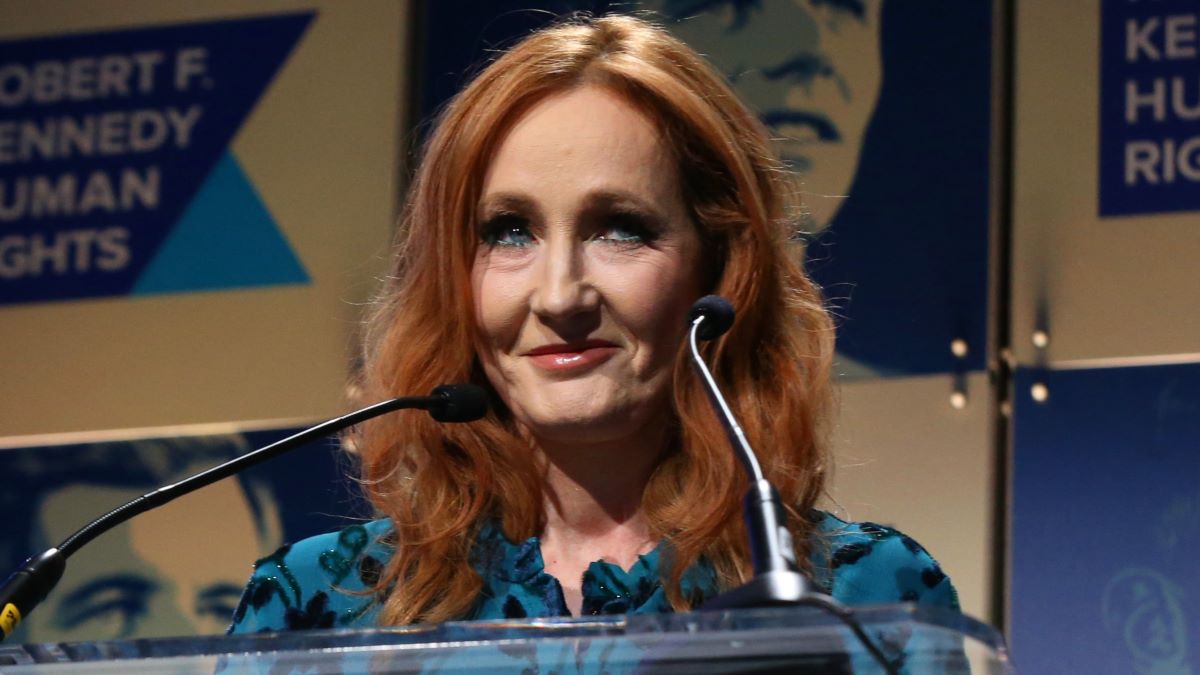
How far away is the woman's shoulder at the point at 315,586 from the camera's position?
186cm

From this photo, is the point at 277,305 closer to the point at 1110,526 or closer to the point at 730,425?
the point at 1110,526

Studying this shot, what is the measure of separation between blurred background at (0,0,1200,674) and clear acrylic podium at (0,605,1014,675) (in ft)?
5.96

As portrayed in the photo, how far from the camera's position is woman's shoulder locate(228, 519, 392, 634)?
1.86 metres

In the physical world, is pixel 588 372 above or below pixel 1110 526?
above

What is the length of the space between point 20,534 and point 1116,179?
2.16 m

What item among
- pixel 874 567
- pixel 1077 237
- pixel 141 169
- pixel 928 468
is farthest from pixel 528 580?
pixel 141 169

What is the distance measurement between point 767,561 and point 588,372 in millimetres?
629

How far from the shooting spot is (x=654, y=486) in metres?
1.88

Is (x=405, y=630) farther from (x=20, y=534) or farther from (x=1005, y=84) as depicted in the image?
(x=20, y=534)

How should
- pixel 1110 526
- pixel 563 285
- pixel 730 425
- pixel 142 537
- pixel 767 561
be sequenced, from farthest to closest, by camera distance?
pixel 142 537
pixel 1110 526
pixel 563 285
pixel 730 425
pixel 767 561

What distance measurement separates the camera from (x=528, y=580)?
184 centimetres

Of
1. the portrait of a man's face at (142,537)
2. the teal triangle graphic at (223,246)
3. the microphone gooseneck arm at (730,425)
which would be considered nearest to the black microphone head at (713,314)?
the microphone gooseneck arm at (730,425)

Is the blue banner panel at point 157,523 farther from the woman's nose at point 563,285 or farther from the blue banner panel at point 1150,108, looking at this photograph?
the woman's nose at point 563,285

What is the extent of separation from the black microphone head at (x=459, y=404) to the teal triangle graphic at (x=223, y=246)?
2.00 m
